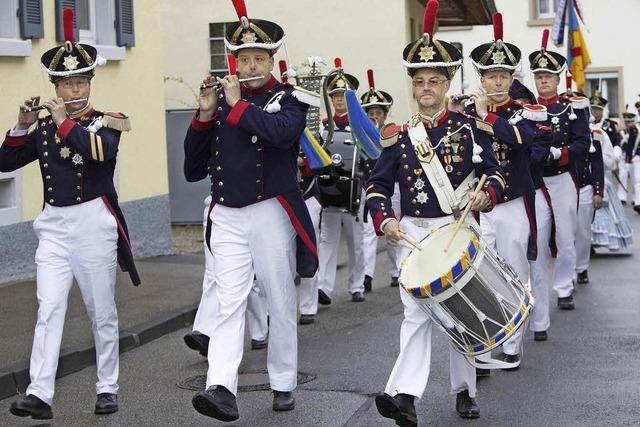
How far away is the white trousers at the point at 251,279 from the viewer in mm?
7242

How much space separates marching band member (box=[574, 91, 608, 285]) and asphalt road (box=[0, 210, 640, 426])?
1.69 meters

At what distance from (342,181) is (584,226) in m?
2.63

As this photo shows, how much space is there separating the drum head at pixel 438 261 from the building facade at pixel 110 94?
298 inches

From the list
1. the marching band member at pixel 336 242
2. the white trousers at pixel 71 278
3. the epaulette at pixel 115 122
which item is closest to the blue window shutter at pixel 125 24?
the marching band member at pixel 336 242

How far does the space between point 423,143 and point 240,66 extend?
43.4 inches

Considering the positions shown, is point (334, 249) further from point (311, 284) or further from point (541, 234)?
point (541, 234)

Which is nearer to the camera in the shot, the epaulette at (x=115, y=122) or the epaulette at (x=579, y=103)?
the epaulette at (x=115, y=122)

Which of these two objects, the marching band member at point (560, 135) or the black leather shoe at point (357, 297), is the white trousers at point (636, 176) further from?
the marching band member at point (560, 135)

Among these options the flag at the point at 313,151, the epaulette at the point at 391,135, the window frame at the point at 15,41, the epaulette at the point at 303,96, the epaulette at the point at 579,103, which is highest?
the window frame at the point at 15,41

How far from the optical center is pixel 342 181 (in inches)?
501

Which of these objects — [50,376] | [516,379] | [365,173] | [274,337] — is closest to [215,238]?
[274,337]

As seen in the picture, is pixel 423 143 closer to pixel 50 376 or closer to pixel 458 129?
pixel 458 129

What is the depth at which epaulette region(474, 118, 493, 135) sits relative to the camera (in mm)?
7645

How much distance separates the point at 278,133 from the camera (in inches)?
286
